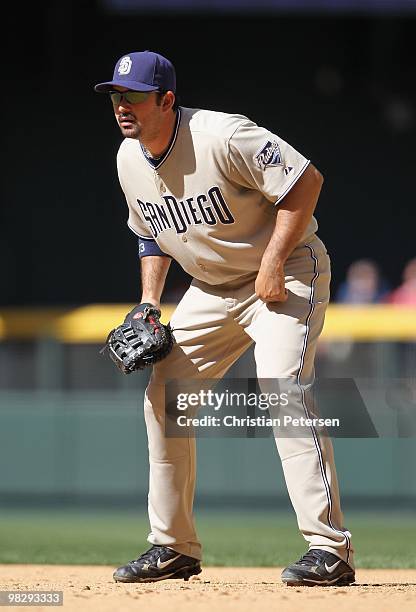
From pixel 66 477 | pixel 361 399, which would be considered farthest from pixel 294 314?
pixel 66 477

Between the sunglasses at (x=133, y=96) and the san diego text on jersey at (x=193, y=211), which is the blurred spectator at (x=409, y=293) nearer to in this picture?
the san diego text on jersey at (x=193, y=211)

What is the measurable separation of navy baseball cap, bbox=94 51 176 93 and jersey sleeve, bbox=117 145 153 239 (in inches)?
12.3

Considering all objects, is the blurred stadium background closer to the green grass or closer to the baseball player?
the green grass

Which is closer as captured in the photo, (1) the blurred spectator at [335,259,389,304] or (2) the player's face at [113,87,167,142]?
(2) the player's face at [113,87,167,142]

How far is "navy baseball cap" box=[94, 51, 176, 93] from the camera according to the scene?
4.26 m

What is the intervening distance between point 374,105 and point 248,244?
9549 millimetres

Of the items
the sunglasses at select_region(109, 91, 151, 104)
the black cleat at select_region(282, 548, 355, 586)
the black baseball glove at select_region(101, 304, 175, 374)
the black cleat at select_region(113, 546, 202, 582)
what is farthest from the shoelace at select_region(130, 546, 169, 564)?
the sunglasses at select_region(109, 91, 151, 104)

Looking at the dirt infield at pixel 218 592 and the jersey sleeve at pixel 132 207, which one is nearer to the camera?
the dirt infield at pixel 218 592

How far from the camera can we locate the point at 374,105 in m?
13.6

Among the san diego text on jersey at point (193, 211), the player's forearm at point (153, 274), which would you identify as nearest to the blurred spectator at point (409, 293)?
the player's forearm at point (153, 274)

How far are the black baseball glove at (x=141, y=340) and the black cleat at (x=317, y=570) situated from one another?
86cm

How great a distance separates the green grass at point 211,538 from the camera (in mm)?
5801

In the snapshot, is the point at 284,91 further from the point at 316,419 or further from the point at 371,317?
the point at 316,419

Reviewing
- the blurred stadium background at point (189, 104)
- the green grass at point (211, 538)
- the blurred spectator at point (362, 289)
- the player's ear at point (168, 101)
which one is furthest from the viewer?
the blurred stadium background at point (189, 104)
